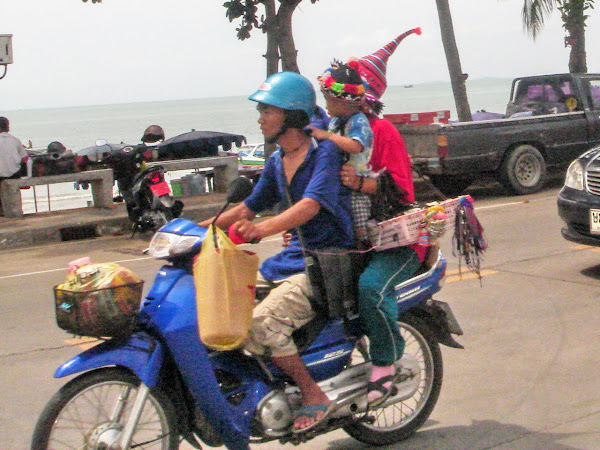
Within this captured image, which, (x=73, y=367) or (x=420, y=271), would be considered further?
(x=420, y=271)

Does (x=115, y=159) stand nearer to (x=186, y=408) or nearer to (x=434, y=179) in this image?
(x=434, y=179)

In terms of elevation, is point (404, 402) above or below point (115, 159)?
below

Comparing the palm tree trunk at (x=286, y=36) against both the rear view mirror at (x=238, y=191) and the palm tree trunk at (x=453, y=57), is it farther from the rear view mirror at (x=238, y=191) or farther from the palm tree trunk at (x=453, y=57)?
the rear view mirror at (x=238, y=191)

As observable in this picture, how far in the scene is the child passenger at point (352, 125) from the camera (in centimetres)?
432

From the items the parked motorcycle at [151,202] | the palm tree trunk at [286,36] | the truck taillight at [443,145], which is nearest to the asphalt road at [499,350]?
the parked motorcycle at [151,202]

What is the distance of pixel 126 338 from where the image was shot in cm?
377

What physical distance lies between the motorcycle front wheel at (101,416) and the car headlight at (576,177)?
5.71 metres

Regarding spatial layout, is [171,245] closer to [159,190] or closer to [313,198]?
[313,198]

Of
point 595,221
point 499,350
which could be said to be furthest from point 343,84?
point 595,221

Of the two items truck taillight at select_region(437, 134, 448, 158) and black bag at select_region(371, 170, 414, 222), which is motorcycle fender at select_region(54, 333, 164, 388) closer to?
black bag at select_region(371, 170, 414, 222)

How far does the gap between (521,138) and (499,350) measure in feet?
30.7

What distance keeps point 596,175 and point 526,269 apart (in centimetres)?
121

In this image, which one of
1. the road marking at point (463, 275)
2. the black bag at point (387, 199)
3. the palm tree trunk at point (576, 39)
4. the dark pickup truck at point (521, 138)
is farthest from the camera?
the palm tree trunk at point (576, 39)

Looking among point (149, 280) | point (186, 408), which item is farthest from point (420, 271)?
point (149, 280)
